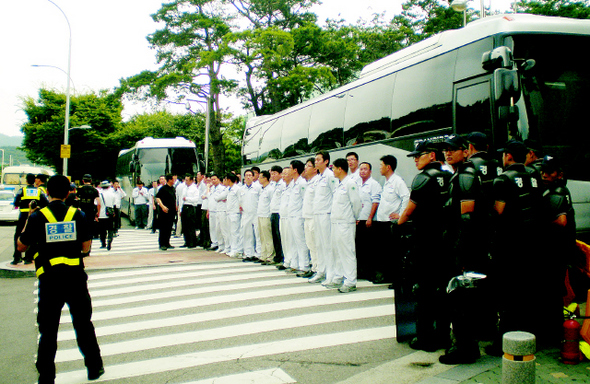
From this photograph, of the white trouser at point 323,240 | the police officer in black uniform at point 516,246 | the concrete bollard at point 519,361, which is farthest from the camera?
the white trouser at point 323,240

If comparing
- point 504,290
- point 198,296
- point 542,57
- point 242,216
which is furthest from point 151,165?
point 504,290

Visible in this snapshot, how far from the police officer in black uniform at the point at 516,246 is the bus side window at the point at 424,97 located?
10.1 ft

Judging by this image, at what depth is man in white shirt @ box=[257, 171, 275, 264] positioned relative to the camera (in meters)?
11.4

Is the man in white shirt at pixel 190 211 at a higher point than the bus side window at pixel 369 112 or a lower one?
lower

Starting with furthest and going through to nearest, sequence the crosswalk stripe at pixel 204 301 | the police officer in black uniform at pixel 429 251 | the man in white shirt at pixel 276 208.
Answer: the man in white shirt at pixel 276 208 < the crosswalk stripe at pixel 204 301 < the police officer in black uniform at pixel 429 251

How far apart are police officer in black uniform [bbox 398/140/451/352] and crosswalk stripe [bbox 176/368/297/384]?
143 centimetres

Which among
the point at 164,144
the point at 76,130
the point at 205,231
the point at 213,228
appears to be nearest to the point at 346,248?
the point at 213,228

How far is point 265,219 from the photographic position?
450 inches

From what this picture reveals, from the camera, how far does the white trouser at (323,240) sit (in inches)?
342

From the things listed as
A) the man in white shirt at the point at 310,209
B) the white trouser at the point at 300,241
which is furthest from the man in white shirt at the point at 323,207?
the white trouser at the point at 300,241

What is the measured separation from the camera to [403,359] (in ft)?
16.1

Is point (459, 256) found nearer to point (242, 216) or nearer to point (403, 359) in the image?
point (403, 359)

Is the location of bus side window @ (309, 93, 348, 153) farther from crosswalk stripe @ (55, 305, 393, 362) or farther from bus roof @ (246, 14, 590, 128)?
crosswalk stripe @ (55, 305, 393, 362)

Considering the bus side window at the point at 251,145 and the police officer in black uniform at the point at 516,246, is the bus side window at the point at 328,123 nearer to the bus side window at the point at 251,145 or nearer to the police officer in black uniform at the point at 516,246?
the bus side window at the point at 251,145
